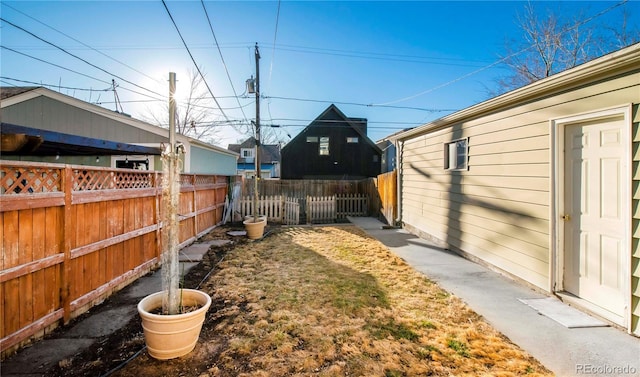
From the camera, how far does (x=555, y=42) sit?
37.7 ft

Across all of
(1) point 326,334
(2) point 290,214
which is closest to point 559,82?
(1) point 326,334

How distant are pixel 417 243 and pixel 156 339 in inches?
224

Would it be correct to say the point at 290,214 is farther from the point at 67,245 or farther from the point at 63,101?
the point at 63,101

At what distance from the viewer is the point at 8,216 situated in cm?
237

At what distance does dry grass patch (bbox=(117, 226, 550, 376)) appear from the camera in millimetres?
2254

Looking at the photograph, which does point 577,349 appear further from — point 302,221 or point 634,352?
point 302,221

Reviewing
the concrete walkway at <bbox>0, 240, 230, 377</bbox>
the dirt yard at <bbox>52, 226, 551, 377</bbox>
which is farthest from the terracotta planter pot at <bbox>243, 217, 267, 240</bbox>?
the concrete walkway at <bbox>0, 240, 230, 377</bbox>

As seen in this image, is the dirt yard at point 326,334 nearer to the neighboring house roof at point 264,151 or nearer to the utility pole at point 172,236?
the utility pole at point 172,236

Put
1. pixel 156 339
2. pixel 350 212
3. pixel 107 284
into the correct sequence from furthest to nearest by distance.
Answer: pixel 350 212, pixel 107 284, pixel 156 339

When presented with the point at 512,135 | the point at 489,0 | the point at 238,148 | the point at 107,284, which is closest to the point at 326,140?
the point at 489,0

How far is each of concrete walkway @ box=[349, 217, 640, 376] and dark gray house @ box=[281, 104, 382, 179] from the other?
15361 mm

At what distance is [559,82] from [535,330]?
2.79 meters
